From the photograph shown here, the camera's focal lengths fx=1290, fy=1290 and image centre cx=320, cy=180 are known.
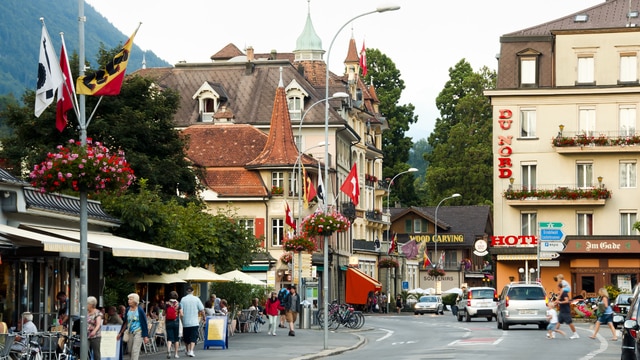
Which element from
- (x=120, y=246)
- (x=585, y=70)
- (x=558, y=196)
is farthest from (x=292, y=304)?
(x=585, y=70)

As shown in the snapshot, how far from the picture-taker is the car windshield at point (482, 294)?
62.7 metres

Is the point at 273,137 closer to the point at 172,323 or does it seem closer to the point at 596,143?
the point at 596,143

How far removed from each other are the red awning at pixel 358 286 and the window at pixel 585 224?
615 inches

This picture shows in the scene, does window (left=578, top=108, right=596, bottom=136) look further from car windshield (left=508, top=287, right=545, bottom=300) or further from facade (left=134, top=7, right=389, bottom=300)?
car windshield (left=508, top=287, right=545, bottom=300)

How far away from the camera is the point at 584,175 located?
78125 mm

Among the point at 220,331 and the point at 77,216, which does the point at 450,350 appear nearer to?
the point at 220,331

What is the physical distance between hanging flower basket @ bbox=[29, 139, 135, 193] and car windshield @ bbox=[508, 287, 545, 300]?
84.5 feet

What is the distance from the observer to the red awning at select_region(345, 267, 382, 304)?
87419 mm

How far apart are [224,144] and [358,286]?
14120 millimetres

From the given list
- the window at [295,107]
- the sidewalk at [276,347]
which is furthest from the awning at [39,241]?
the window at [295,107]

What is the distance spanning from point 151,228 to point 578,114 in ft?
147

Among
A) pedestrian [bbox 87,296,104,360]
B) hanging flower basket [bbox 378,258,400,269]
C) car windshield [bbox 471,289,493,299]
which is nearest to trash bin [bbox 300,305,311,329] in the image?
car windshield [bbox 471,289,493,299]

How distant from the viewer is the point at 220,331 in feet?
117

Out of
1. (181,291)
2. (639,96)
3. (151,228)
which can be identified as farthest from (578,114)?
(151,228)
